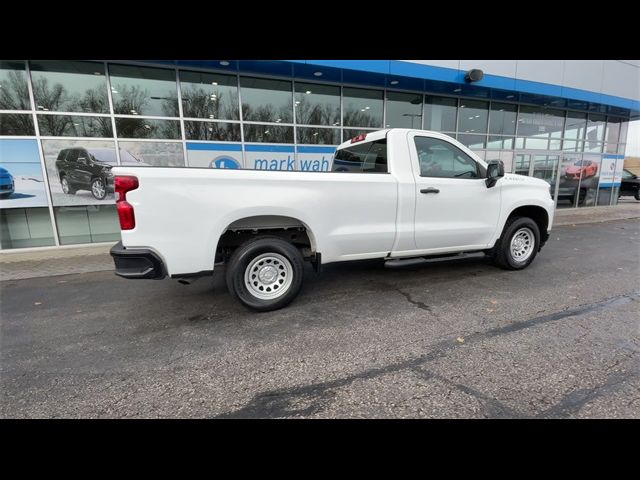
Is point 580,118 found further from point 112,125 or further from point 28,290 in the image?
point 28,290

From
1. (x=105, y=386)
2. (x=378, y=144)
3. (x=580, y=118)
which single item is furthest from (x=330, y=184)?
(x=580, y=118)

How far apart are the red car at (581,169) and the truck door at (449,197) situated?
508 inches

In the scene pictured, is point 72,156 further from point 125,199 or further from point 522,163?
point 522,163

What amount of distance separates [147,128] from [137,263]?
6745 millimetres

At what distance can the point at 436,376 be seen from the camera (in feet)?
8.13

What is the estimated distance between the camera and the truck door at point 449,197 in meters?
4.23

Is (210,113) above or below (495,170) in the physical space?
above

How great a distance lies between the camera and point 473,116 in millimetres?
12055

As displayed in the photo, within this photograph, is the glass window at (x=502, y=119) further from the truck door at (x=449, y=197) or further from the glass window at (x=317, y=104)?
the truck door at (x=449, y=197)

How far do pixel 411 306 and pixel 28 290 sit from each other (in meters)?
5.92

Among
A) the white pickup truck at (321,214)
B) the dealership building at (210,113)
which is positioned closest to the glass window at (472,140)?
the dealership building at (210,113)

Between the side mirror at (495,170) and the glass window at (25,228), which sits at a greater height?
the side mirror at (495,170)

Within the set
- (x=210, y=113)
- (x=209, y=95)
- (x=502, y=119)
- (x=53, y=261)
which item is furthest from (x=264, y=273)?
(x=502, y=119)

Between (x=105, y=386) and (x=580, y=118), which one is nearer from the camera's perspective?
(x=105, y=386)
